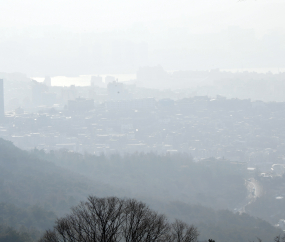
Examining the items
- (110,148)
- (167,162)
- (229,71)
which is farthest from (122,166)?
(229,71)

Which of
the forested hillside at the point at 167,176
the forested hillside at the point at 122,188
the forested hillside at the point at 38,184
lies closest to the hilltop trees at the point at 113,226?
the forested hillside at the point at 122,188

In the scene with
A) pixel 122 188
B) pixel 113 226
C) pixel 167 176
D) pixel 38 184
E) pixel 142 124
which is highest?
pixel 142 124

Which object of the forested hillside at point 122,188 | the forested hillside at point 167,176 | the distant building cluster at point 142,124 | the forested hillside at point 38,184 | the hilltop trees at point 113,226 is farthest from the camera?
the distant building cluster at point 142,124

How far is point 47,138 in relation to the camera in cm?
6125

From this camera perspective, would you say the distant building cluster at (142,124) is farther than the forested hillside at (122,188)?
Yes

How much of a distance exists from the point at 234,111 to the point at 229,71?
37494mm

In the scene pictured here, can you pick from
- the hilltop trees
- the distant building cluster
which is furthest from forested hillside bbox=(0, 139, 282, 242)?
the distant building cluster

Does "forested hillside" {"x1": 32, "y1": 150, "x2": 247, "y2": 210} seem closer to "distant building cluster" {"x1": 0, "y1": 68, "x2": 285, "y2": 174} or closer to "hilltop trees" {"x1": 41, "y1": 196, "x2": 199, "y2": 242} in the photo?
"distant building cluster" {"x1": 0, "y1": 68, "x2": 285, "y2": 174}

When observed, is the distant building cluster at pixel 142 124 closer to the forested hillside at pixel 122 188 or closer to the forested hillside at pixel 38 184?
the forested hillside at pixel 122 188

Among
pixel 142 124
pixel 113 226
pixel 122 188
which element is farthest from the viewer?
pixel 142 124

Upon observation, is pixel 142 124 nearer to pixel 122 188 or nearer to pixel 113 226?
pixel 122 188

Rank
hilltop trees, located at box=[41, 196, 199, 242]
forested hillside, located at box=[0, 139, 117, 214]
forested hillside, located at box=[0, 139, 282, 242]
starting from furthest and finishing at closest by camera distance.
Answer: forested hillside, located at box=[0, 139, 117, 214], forested hillside, located at box=[0, 139, 282, 242], hilltop trees, located at box=[41, 196, 199, 242]

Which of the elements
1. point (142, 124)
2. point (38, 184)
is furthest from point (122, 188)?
point (142, 124)

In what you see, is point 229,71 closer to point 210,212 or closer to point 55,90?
point 55,90
